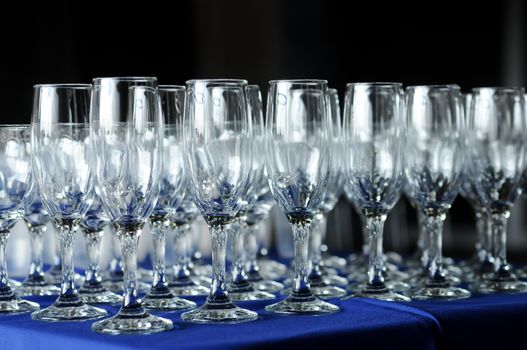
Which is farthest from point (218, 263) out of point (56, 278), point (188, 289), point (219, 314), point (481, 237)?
point (481, 237)

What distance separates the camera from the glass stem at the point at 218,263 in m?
1.63

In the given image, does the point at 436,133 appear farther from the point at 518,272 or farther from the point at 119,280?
the point at 119,280

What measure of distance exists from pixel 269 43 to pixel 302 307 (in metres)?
5.80

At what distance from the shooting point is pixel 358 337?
146cm

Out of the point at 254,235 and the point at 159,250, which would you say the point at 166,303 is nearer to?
the point at 159,250

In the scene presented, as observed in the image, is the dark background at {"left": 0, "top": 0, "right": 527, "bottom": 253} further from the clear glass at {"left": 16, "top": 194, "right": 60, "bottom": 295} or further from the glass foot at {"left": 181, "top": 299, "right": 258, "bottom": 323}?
the glass foot at {"left": 181, "top": 299, "right": 258, "bottom": 323}

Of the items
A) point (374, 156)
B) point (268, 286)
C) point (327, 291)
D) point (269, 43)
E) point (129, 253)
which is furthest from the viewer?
point (269, 43)

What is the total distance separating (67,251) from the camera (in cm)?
169

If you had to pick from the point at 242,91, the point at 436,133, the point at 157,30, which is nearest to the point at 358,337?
the point at 242,91

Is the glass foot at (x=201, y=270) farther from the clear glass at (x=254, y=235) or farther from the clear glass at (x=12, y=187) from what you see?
the clear glass at (x=12, y=187)

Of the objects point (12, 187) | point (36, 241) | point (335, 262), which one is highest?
point (12, 187)

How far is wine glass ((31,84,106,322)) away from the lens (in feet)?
5.32

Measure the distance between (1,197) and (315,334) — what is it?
0.63m

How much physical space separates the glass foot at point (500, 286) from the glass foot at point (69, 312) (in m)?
0.66
